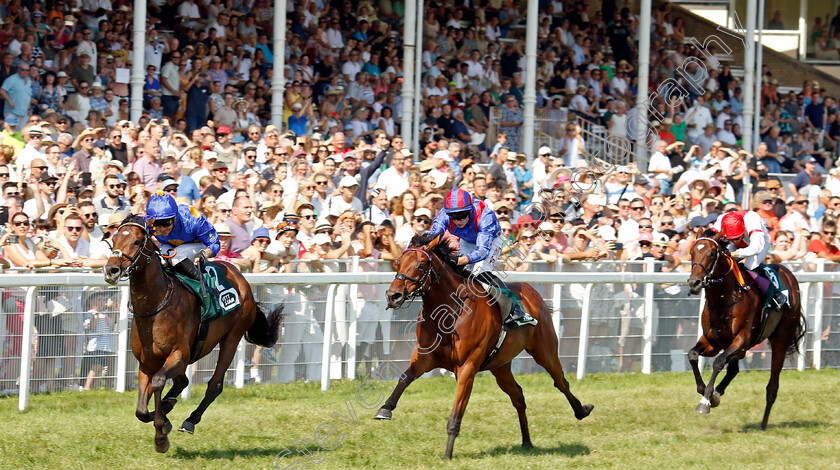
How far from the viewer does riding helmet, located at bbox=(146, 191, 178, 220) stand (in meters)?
6.94

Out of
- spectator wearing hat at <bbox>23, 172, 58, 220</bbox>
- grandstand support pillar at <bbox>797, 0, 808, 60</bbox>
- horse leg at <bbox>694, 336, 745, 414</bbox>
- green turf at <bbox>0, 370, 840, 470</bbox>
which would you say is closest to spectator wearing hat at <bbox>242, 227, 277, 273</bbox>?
green turf at <bbox>0, 370, 840, 470</bbox>

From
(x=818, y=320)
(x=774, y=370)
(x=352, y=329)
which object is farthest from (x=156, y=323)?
(x=818, y=320)

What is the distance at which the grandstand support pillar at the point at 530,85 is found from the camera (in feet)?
56.6

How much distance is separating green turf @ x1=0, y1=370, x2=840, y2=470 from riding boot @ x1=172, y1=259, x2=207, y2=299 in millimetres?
963

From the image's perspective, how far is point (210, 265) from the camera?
7.56m

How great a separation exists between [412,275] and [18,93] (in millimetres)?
7918

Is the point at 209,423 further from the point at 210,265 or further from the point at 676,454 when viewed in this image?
the point at 676,454

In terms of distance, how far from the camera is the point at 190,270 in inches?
280

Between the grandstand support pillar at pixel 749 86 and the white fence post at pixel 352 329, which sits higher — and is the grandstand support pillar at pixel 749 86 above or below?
above

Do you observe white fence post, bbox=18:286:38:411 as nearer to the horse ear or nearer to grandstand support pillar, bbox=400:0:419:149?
the horse ear

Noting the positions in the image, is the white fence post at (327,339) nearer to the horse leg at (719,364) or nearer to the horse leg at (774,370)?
the horse leg at (719,364)

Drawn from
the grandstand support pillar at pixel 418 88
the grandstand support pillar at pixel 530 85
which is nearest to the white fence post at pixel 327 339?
the grandstand support pillar at pixel 418 88

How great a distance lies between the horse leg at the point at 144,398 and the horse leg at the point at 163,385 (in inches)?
2.2

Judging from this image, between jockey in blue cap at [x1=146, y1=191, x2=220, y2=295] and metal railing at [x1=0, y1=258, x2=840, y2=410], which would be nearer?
jockey in blue cap at [x1=146, y1=191, x2=220, y2=295]
